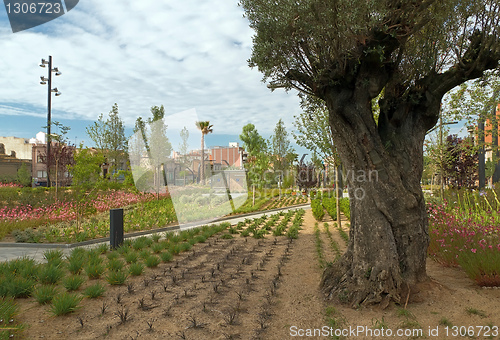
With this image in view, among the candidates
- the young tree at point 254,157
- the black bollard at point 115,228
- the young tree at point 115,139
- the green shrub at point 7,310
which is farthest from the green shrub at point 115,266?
the young tree at point 115,139

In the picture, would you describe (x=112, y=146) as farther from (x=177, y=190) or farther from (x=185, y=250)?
(x=185, y=250)

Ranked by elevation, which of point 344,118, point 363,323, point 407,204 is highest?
point 344,118

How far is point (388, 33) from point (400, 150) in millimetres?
1869

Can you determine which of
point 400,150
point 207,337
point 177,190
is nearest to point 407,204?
point 400,150

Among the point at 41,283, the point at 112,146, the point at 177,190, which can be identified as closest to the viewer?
the point at 41,283

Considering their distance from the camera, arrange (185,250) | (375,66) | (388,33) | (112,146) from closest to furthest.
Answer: (388,33) → (375,66) → (185,250) → (112,146)

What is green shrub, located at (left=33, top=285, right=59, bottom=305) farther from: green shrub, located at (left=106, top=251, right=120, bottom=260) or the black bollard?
the black bollard

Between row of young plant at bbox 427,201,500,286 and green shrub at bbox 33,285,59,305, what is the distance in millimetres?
6762

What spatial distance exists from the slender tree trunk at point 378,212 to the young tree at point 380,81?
0.6 inches

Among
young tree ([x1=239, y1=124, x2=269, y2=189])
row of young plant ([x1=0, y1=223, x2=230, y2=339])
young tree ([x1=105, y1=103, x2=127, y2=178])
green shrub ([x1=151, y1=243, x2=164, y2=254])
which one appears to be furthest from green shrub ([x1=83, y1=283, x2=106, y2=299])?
young tree ([x1=105, y1=103, x2=127, y2=178])

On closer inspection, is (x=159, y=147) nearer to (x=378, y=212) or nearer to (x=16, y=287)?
(x=16, y=287)

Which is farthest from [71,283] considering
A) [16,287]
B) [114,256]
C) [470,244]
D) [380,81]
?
[470,244]

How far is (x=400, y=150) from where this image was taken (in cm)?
507

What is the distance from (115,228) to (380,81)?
23.8 feet
